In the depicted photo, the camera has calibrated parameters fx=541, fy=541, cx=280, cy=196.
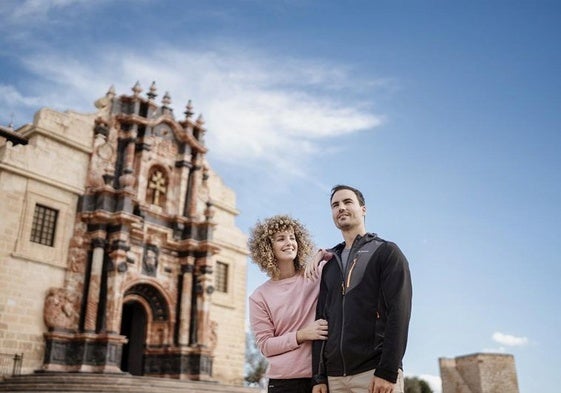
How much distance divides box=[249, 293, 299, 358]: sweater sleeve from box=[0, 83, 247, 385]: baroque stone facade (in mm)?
11659

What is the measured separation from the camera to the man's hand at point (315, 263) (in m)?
3.51

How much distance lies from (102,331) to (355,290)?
14.4 meters

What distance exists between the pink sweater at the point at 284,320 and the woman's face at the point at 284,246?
152 millimetres

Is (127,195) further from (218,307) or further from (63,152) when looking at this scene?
(218,307)

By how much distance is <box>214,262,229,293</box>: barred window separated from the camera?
21609mm

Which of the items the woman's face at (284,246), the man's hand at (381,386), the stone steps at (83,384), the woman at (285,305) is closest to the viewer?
the man's hand at (381,386)

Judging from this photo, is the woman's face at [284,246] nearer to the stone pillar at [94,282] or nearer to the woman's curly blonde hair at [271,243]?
the woman's curly blonde hair at [271,243]

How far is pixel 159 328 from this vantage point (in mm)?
18547

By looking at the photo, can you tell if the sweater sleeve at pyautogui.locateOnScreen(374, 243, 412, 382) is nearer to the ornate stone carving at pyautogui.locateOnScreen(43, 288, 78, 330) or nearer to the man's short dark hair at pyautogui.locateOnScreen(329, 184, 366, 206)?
the man's short dark hair at pyautogui.locateOnScreen(329, 184, 366, 206)

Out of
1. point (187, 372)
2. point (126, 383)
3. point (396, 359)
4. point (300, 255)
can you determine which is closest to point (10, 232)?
point (126, 383)

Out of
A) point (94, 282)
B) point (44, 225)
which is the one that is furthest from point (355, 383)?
point (44, 225)

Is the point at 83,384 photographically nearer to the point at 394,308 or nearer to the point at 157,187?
the point at 157,187

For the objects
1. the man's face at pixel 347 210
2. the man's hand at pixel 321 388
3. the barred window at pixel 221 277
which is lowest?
the man's hand at pixel 321 388

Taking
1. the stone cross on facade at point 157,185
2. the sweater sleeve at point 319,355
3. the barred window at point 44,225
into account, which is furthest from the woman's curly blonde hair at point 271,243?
the stone cross on facade at point 157,185
